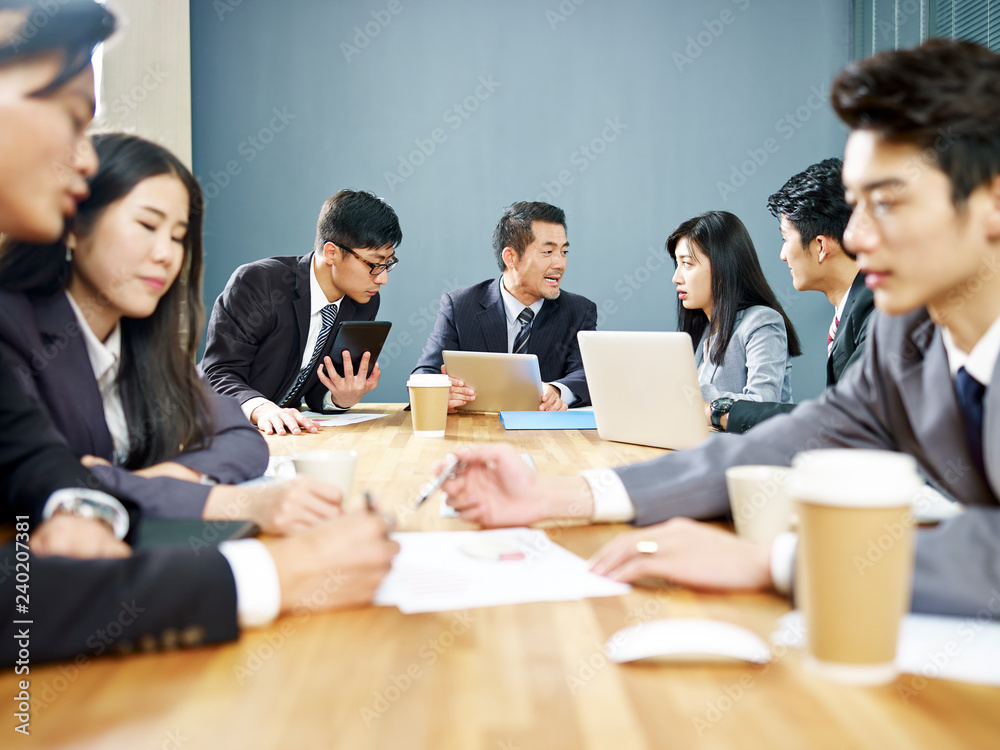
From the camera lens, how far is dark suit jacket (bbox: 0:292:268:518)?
1016 mm

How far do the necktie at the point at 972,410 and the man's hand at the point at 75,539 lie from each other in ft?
3.14

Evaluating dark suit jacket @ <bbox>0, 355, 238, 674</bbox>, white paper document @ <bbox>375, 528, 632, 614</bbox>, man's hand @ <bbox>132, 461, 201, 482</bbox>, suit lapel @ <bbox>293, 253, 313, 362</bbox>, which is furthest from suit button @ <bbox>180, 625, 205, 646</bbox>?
suit lapel @ <bbox>293, 253, 313, 362</bbox>

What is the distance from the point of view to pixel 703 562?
78cm

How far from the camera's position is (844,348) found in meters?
2.12

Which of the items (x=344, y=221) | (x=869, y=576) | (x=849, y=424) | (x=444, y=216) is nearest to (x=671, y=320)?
(x=444, y=216)

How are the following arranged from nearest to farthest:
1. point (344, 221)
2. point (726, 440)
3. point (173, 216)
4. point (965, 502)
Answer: point (965, 502), point (726, 440), point (173, 216), point (344, 221)

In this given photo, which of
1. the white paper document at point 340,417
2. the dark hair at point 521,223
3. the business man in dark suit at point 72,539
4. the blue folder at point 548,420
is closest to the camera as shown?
the business man in dark suit at point 72,539

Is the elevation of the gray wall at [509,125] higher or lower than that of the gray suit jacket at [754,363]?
higher

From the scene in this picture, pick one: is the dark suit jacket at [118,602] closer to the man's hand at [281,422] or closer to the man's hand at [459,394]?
the man's hand at [281,422]

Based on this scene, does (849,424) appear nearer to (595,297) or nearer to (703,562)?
(703,562)

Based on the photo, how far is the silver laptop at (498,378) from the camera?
95.3 inches

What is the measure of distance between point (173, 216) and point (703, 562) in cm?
97

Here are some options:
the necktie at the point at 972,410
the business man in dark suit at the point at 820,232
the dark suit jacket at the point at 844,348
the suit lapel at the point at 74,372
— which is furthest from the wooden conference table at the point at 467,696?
the business man in dark suit at the point at 820,232

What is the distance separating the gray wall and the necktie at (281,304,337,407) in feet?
4.61
